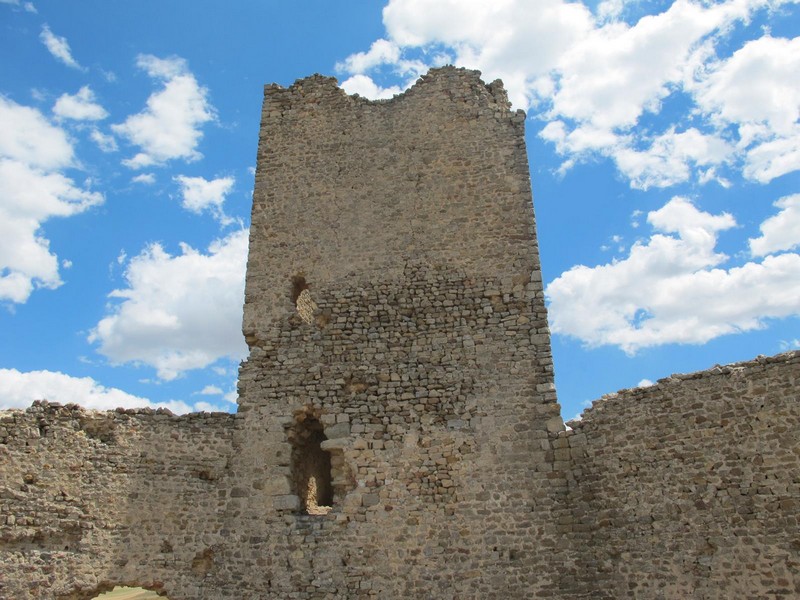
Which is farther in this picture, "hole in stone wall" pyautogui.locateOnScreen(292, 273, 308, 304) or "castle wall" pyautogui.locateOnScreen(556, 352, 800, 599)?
"hole in stone wall" pyautogui.locateOnScreen(292, 273, 308, 304)

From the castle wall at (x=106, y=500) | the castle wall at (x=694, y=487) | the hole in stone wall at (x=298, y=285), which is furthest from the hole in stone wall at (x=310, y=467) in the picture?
the castle wall at (x=694, y=487)

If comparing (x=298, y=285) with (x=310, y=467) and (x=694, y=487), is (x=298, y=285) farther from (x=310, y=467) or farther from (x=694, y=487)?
(x=694, y=487)

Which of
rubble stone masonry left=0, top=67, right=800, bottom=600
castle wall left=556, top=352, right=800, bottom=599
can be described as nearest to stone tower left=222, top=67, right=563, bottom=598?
rubble stone masonry left=0, top=67, right=800, bottom=600

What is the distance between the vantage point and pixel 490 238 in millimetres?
10117

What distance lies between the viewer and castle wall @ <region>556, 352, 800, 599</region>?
6.80 metres

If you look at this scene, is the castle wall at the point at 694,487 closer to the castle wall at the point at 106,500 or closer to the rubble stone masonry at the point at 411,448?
the rubble stone masonry at the point at 411,448

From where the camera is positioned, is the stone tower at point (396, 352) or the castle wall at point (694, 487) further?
the stone tower at point (396, 352)

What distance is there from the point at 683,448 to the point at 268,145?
856cm

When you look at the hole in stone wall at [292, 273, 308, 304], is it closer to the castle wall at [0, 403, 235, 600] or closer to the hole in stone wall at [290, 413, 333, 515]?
the hole in stone wall at [290, 413, 333, 515]

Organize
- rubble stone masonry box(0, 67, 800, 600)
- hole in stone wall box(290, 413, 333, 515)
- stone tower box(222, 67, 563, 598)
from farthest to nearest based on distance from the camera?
hole in stone wall box(290, 413, 333, 515)
stone tower box(222, 67, 563, 598)
rubble stone masonry box(0, 67, 800, 600)

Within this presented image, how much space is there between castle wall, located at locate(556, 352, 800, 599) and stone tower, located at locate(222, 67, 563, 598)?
0.64 metres

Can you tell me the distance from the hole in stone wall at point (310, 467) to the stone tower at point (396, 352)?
36mm

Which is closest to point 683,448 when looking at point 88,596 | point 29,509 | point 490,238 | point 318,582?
point 490,238

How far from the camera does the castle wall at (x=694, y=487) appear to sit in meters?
6.80
